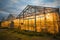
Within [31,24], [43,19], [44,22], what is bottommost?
[31,24]

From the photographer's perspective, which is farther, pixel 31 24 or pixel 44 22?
pixel 31 24

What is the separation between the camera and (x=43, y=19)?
16156 mm

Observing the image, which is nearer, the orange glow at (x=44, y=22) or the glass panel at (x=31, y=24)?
the orange glow at (x=44, y=22)

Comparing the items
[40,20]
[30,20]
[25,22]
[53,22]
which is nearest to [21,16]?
[25,22]

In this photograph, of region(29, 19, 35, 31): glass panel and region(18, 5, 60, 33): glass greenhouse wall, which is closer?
region(18, 5, 60, 33): glass greenhouse wall

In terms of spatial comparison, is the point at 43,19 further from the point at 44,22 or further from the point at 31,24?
the point at 31,24

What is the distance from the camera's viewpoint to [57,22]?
1420cm

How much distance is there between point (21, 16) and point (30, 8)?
4.22 metres

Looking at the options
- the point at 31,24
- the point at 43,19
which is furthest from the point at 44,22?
the point at 31,24

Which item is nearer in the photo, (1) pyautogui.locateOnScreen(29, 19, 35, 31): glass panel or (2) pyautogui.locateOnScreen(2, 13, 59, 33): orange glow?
(2) pyautogui.locateOnScreen(2, 13, 59, 33): orange glow

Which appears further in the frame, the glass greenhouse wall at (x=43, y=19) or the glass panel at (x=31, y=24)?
the glass panel at (x=31, y=24)

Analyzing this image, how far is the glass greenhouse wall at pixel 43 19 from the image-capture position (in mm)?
14352

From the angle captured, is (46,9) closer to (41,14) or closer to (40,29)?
(41,14)

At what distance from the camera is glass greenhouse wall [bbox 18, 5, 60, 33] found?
1435 centimetres
